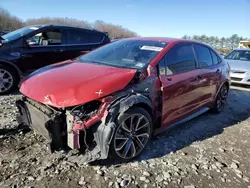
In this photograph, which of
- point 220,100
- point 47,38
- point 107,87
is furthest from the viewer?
point 47,38

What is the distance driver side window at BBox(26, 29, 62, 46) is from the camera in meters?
5.98

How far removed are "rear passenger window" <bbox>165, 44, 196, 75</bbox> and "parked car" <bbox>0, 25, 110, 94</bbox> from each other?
352 centimetres

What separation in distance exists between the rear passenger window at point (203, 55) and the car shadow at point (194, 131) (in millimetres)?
1135

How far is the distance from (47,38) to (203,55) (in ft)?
13.3

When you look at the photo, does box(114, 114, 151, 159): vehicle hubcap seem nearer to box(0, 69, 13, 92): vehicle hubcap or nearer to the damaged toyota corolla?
the damaged toyota corolla

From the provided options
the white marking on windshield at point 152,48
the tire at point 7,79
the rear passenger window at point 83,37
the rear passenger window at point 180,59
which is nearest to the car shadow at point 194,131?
the rear passenger window at point 180,59

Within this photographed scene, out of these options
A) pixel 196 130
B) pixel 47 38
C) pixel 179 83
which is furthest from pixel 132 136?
pixel 47 38

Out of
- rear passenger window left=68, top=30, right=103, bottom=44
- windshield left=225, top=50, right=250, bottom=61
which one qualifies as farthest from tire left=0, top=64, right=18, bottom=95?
windshield left=225, top=50, right=250, bottom=61

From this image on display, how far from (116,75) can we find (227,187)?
185 cm

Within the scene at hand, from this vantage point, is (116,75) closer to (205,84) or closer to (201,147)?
(201,147)

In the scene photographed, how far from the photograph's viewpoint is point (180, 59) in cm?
363

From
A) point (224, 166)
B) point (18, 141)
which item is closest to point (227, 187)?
point (224, 166)

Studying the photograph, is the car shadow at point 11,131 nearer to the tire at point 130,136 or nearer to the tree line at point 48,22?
the tire at point 130,136

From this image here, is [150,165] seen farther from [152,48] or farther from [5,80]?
[5,80]
